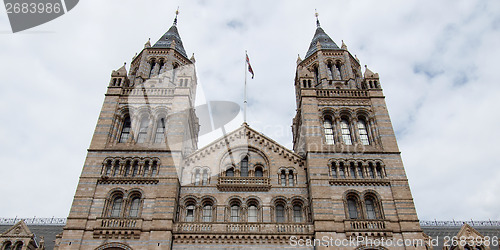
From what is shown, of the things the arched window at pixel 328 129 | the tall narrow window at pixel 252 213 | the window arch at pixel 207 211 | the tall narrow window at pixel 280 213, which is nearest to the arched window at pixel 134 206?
the window arch at pixel 207 211

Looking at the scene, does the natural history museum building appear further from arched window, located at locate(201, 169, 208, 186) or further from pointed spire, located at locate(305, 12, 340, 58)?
pointed spire, located at locate(305, 12, 340, 58)

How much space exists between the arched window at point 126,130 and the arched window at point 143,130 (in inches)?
36.1

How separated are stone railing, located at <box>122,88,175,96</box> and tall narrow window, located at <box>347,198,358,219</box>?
53.3ft

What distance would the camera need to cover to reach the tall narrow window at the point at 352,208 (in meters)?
25.7

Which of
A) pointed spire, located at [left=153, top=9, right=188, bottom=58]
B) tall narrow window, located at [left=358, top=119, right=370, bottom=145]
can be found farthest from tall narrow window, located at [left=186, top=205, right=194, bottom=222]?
pointed spire, located at [left=153, top=9, right=188, bottom=58]

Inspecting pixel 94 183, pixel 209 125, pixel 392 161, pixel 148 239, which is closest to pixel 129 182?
pixel 94 183

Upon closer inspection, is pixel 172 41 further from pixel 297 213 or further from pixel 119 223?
pixel 297 213

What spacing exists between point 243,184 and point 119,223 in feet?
27.7

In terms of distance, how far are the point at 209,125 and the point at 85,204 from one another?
46.4ft

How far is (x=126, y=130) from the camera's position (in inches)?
1195

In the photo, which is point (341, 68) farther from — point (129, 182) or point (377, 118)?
point (129, 182)

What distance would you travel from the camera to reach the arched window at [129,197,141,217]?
2544 cm

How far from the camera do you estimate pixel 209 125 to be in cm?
3616

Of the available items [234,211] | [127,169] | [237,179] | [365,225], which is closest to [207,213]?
[234,211]
